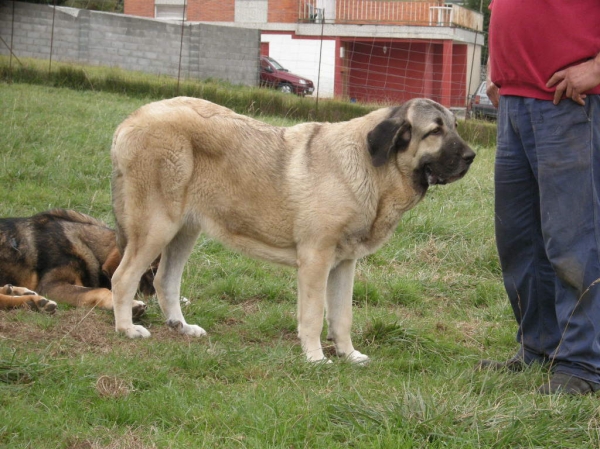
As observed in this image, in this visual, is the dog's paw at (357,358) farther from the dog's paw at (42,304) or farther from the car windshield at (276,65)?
the car windshield at (276,65)

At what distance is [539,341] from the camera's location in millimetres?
5023

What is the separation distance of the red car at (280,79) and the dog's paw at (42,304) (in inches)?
756

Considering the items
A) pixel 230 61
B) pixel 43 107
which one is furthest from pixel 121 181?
pixel 230 61

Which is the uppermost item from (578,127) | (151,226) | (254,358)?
(578,127)

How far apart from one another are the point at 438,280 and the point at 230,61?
22417 mm

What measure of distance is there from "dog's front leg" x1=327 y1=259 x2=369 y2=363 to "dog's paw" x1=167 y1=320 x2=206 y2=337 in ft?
2.93

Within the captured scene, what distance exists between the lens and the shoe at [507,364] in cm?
489

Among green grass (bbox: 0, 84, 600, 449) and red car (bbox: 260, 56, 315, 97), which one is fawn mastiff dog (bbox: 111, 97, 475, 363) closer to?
green grass (bbox: 0, 84, 600, 449)

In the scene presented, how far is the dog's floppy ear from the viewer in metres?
5.20

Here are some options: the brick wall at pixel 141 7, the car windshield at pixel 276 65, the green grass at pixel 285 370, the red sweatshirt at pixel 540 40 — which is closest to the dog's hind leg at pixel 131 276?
the green grass at pixel 285 370

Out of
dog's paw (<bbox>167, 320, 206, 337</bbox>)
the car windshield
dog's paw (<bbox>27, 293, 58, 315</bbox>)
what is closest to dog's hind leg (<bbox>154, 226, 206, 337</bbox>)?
dog's paw (<bbox>167, 320, 206, 337</bbox>)

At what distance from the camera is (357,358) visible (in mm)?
Result: 5176

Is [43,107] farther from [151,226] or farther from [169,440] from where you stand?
[169,440]

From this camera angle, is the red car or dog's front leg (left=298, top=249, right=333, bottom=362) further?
the red car
